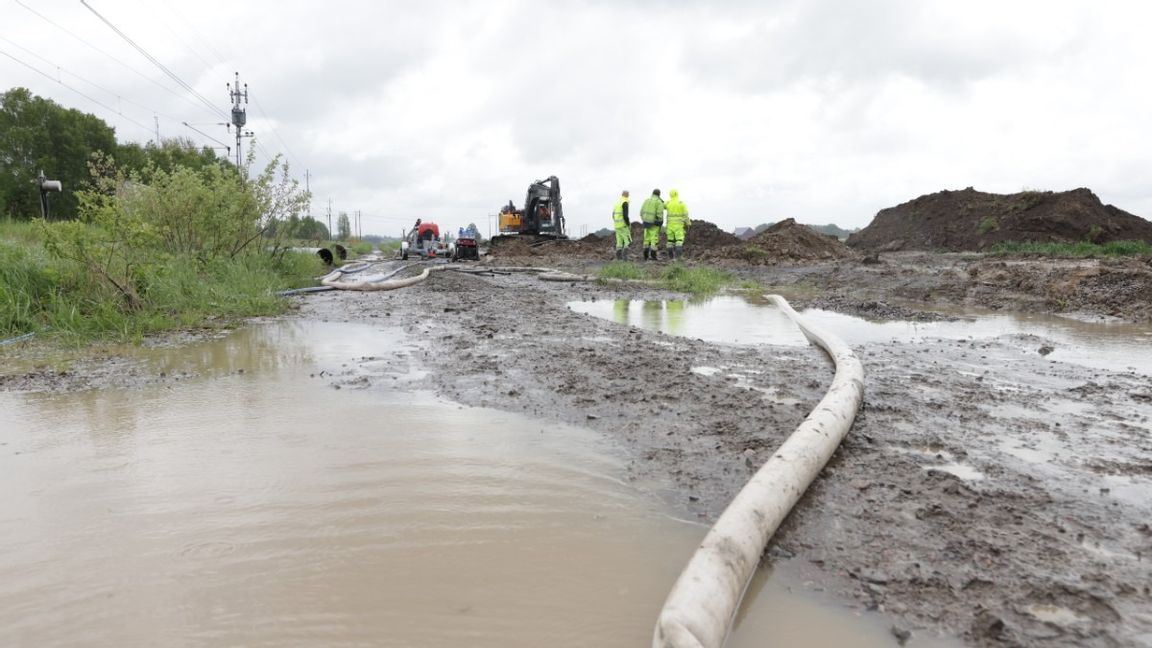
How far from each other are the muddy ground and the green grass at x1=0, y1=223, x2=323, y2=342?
1629 mm

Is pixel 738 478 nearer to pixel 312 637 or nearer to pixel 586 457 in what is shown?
pixel 586 457

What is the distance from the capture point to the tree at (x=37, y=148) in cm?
3142

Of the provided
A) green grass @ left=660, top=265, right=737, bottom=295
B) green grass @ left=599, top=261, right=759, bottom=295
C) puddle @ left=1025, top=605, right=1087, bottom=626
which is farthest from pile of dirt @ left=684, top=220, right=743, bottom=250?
puddle @ left=1025, top=605, right=1087, bottom=626

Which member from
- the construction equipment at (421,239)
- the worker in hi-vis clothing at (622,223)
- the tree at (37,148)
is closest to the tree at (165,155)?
the tree at (37,148)

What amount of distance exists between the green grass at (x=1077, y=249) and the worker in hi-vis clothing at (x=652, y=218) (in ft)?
28.1

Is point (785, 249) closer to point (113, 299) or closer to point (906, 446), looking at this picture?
point (113, 299)

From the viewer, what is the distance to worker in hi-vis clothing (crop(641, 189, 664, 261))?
58.5 feet

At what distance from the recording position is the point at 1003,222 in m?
20.7

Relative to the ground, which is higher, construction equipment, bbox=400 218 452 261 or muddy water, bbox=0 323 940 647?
construction equipment, bbox=400 218 452 261

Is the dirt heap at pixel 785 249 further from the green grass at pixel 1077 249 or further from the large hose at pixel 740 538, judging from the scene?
the large hose at pixel 740 538

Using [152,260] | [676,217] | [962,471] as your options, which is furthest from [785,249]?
[962,471]

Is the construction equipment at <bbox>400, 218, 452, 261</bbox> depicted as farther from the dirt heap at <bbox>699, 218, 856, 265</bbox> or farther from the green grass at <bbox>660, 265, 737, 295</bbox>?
the green grass at <bbox>660, 265, 737, 295</bbox>

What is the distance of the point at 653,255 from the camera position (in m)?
18.8

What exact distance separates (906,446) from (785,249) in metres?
17.0
